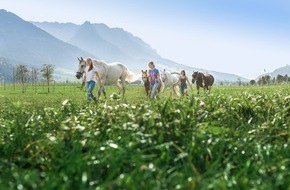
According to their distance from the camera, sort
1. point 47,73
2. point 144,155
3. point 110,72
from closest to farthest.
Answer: point 144,155, point 110,72, point 47,73

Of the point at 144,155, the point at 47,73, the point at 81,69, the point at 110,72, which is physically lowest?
the point at 144,155

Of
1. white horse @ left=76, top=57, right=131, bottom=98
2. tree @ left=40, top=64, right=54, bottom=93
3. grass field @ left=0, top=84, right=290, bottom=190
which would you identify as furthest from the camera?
tree @ left=40, top=64, right=54, bottom=93

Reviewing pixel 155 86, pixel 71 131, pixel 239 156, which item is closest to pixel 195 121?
pixel 239 156

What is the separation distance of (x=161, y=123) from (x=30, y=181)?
8.08 ft

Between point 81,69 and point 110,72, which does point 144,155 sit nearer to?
point 81,69

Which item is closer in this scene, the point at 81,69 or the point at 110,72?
the point at 81,69

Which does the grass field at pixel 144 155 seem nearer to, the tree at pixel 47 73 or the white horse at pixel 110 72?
the white horse at pixel 110 72

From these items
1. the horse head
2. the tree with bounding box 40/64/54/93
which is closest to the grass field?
the horse head

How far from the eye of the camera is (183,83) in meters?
30.1

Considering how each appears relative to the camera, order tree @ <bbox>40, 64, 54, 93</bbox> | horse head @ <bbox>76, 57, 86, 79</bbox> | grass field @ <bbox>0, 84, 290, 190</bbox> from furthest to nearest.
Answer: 1. tree @ <bbox>40, 64, 54, 93</bbox>
2. horse head @ <bbox>76, 57, 86, 79</bbox>
3. grass field @ <bbox>0, 84, 290, 190</bbox>

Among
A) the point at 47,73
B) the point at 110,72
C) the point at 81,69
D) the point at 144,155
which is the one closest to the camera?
the point at 144,155

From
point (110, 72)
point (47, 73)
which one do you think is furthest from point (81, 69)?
point (47, 73)

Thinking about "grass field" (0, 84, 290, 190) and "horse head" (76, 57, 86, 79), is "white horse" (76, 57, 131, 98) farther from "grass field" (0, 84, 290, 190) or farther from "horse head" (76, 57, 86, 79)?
"grass field" (0, 84, 290, 190)

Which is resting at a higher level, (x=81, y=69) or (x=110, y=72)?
(x=81, y=69)
